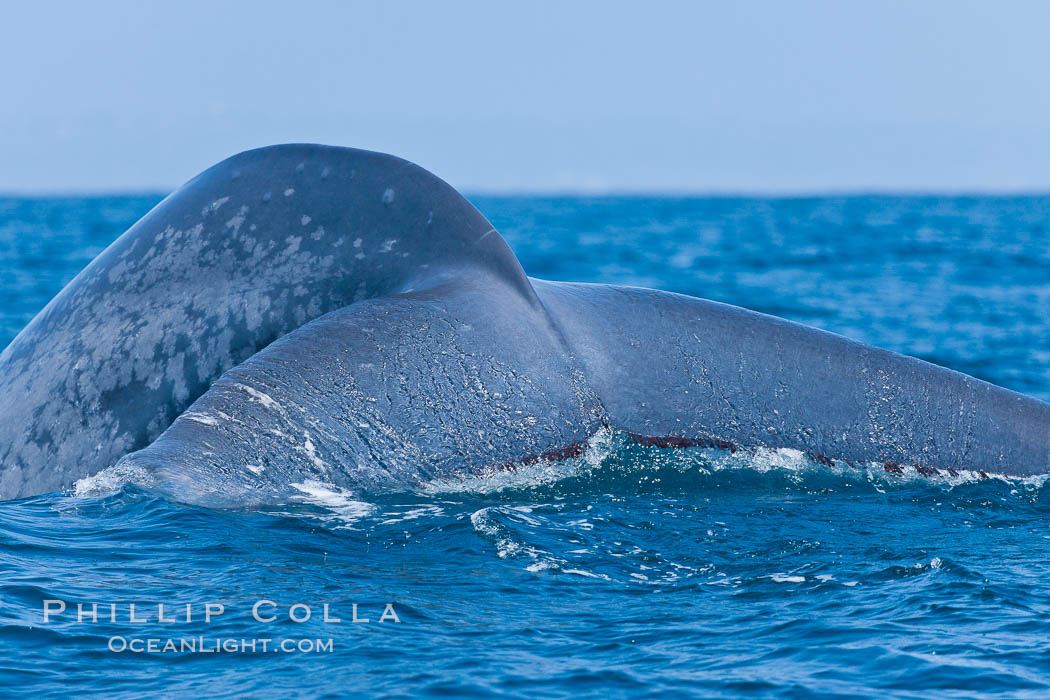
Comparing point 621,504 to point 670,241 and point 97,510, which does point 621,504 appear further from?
point 670,241

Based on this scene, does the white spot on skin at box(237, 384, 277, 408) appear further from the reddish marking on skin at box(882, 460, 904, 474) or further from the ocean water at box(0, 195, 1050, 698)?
the reddish marking on skin at box(882, 460, 904, 474)

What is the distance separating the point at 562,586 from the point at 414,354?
1.18 m

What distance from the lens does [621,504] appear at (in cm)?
628

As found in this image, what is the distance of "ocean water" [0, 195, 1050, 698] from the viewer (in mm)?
4512

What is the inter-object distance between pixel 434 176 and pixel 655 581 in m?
2.18

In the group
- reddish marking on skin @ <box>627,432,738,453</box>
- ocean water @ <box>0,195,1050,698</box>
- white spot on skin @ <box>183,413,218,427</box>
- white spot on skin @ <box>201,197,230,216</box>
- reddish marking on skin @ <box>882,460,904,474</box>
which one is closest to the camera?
ocean water @ <box>0,195,1050,698</box>

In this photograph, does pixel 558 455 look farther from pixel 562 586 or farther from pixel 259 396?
pixel 259 396

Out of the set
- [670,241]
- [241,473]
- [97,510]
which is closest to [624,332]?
[241,473]

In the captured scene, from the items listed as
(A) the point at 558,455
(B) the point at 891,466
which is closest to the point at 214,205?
(A) the point at 558,455

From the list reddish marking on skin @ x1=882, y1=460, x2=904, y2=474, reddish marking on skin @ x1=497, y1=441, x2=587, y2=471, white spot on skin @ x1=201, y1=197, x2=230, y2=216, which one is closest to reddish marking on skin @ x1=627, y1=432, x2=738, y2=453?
reddish marking on skin @ x1=497, y1=441, x2=587, y2=471

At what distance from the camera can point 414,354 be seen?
561 centimetres

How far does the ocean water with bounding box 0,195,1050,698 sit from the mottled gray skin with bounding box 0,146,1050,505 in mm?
177

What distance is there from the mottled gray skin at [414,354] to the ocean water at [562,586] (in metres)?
0.18

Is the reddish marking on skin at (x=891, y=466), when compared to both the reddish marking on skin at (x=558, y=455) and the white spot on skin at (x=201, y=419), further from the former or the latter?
the white spot on skin at (x=201, y=419)
